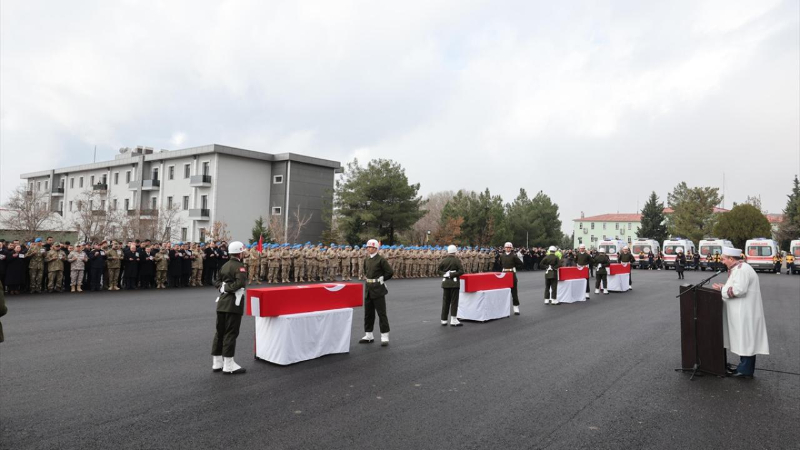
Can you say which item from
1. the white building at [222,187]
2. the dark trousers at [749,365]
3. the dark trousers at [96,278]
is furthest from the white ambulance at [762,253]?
the dark trousers at [96,278]

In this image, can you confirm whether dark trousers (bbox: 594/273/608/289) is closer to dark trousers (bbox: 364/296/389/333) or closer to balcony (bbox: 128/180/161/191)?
dark trousers (bbox: 364/296/389/333)

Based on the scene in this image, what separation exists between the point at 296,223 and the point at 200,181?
1016cm

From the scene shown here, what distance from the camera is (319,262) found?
82.4 ft

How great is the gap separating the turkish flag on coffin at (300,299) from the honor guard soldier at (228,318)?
1.33ft

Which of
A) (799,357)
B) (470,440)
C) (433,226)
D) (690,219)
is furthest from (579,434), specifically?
(690,219)

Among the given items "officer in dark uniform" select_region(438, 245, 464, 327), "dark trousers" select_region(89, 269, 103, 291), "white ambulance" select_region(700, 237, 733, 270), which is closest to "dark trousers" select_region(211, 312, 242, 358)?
"officer in dark uniform" select_region(438, 245, 464, 327)

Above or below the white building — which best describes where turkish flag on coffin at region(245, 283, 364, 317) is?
below

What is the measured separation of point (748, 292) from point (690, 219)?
7654 centimetres

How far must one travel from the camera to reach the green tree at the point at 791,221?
6066 cm

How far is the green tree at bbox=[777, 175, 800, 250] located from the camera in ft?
199

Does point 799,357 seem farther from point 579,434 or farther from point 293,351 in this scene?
point 293,351

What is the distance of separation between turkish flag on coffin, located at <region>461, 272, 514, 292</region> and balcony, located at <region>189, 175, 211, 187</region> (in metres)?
41.0

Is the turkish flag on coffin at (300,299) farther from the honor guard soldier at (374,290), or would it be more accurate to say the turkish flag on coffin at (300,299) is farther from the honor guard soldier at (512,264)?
the honor guard soldier at (512,264)

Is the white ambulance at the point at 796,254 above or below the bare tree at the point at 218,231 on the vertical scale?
below
